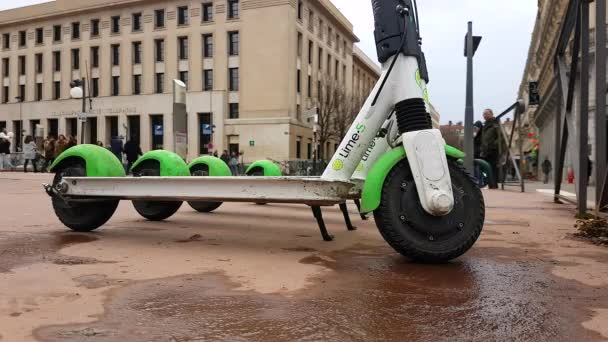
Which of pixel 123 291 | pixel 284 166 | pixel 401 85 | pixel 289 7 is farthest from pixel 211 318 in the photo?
pixel 289 7

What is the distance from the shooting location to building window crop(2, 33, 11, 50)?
58.2 meters

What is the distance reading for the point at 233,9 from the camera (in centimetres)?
4778

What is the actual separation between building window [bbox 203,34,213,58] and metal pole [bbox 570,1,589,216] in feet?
146

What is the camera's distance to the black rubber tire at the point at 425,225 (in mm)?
3408

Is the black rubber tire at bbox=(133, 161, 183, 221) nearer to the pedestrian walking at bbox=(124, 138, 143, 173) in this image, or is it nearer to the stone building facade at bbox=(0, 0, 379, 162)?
the pedestrian walking at bbox=(124, 138, 143, 173)

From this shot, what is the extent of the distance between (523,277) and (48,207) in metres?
6.74

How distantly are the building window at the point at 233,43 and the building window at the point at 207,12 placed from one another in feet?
9.33

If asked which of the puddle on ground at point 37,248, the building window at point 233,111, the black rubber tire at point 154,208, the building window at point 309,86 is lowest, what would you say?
the puddle on ground at point 37,248

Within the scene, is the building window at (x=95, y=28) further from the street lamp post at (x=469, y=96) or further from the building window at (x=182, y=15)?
the street lamp post at (x=469, y=96)

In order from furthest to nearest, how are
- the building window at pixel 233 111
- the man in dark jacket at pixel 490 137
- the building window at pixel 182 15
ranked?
the building window at pixel 182 15, the building window at pixel 233 111, the man in dark jacket at pixel 490 137

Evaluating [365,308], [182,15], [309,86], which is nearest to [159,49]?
[182,15]

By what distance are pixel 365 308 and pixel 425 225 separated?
3.57 feet

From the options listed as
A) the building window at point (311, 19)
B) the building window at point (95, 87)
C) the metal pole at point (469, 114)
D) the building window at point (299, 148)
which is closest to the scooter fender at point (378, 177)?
the metal pole at point (469, 114)

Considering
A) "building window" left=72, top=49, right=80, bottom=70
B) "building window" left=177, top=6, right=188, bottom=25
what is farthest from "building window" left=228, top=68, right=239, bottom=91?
"building window" left=72, top=49, right=80, bottom=70
